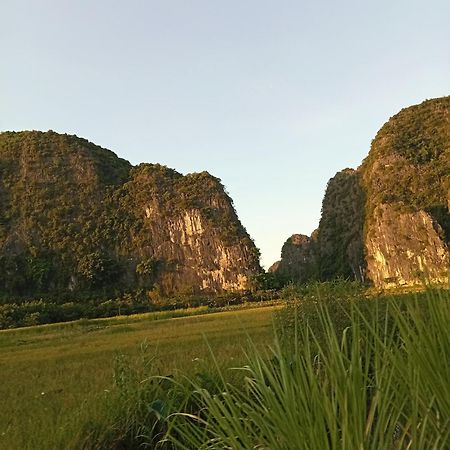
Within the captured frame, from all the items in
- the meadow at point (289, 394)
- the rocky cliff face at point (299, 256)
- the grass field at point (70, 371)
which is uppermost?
the rocky cliff face at point (299, 256)

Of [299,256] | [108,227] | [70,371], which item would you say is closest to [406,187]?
[299,256]

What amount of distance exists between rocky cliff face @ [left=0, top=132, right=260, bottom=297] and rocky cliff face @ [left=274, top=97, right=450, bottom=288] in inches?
677

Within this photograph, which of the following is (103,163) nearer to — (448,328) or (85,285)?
(85,285)

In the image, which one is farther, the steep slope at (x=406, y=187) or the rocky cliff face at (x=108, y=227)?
the rocky cliff face at (x=108, y=227)

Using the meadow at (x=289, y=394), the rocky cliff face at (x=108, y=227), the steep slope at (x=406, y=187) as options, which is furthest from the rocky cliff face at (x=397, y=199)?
the meadow at (x=289, y=394)

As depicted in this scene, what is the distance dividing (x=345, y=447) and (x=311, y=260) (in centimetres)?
9506

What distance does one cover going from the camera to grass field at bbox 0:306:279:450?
12.1ft

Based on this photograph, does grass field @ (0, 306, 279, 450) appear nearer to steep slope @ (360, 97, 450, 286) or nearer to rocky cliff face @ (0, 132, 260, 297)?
rocky cliff face @ (0, 132, 260, 297)

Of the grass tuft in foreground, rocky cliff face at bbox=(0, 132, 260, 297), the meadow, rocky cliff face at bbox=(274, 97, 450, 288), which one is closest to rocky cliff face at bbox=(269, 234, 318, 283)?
rocky cliff face at bbox=(274, 97, 450, 288)

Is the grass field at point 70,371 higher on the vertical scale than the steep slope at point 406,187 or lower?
lower

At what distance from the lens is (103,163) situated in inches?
3196

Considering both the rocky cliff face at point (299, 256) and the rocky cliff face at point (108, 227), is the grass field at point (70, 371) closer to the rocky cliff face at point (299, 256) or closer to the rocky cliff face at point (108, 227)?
the rocky cliff face at point (108, 227)

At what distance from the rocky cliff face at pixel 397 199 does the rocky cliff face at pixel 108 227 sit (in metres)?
17.2

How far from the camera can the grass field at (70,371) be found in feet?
12.1
